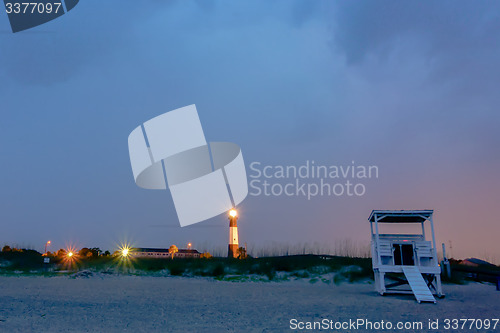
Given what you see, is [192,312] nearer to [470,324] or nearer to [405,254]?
[470,324]

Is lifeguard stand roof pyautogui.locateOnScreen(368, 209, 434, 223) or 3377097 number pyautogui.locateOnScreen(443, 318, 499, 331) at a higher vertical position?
lifeguard stand roof pyautogui.locateOnScreen(368, 209, 434, 223)

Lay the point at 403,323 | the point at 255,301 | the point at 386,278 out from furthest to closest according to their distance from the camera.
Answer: the point at 386,278
the point at 255,301
the point at 403,323

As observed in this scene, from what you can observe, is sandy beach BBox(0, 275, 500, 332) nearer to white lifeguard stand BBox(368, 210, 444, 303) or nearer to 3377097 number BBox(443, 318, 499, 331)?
3377097 number BBox(443, 318, 499, 331)

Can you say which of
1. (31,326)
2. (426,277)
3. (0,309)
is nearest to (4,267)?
(0,309)

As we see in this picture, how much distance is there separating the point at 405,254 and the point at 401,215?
1.83m

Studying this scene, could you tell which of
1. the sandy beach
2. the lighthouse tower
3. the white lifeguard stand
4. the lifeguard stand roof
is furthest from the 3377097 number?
the lighthouse tower

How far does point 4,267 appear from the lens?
33.1m

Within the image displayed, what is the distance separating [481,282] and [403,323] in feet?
61.5

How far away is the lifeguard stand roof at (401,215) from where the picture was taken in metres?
16.8

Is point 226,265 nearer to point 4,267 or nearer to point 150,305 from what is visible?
point 150,305

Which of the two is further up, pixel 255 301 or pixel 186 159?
pixel 186 159

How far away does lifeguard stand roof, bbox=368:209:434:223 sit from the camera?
16.8 metres

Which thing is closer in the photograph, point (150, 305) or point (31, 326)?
point (31, 326)

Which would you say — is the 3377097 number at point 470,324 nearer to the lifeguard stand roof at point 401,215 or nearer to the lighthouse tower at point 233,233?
the lifeguard stand roof at point 401,215
